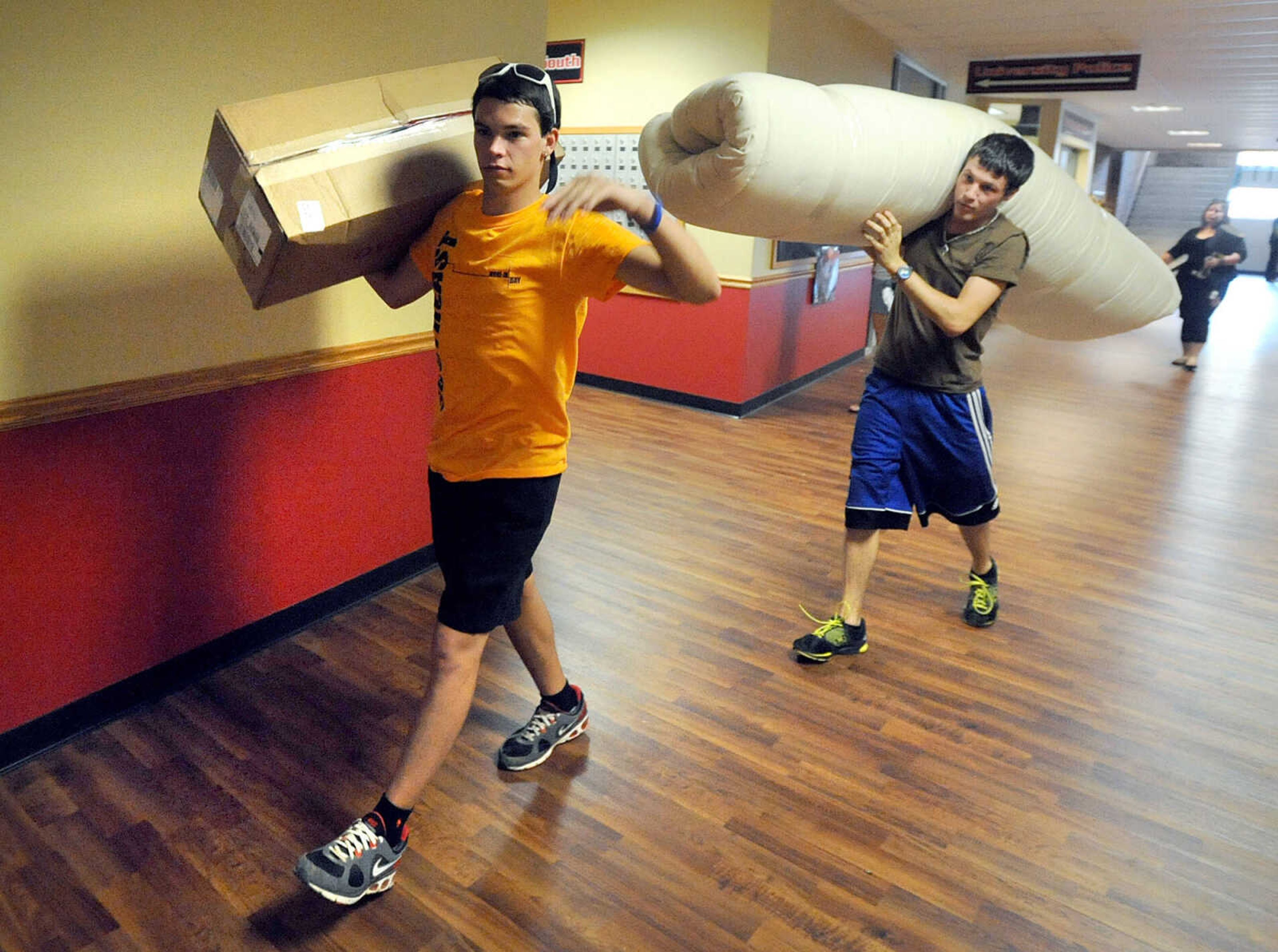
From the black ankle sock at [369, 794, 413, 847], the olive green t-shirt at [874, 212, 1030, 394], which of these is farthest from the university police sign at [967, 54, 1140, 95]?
the black ankle sock at [369, 794, 413, 847]

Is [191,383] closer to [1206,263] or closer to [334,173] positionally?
[334,173]

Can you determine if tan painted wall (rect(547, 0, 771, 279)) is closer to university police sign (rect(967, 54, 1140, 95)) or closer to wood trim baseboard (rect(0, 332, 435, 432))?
wood trim baseboard (rect(0, 332, 435, 432))

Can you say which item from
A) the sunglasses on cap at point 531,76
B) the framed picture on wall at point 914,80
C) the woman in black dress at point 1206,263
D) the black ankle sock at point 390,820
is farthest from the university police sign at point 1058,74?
the black ankle sock at point 390,820

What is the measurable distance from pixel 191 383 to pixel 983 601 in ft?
8.01

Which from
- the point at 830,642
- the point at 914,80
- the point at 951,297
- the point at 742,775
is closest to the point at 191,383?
the point at 742,775

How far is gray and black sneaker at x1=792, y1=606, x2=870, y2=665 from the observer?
98.2 inches

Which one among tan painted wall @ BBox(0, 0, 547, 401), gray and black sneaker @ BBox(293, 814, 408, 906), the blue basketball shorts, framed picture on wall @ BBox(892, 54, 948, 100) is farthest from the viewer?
framed picture on wall @ BBox(892, 54, 948, 100)

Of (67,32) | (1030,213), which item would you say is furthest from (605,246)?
(1030,213)

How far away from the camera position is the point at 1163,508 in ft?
12.9

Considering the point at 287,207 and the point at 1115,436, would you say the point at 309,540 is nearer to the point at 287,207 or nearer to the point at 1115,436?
the point at 287,207

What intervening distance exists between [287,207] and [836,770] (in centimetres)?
170

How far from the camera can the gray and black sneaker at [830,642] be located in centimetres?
249

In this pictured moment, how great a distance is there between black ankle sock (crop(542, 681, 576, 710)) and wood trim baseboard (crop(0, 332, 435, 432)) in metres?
1.17

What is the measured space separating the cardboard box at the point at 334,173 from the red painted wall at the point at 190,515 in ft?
2.10
